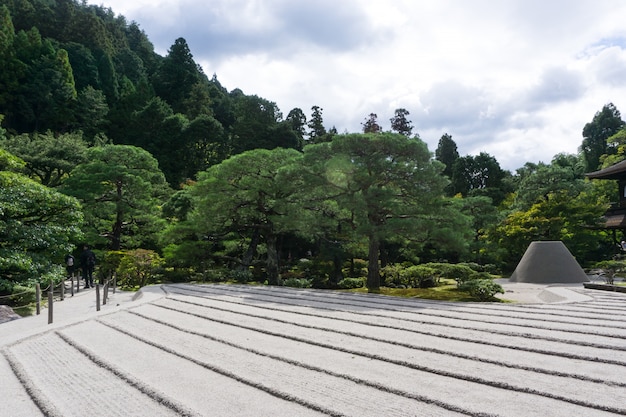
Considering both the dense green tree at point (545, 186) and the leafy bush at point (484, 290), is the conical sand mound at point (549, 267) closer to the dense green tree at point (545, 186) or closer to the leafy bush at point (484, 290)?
the leafy bush at point (484, 290)

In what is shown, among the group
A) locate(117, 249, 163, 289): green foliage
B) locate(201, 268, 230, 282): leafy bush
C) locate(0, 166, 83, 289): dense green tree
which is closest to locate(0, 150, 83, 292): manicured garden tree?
locate(0, 166, 83, 289): dense green tree

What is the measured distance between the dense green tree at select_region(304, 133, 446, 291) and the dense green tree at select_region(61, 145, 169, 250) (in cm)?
1000

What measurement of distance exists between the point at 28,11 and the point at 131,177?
41.6 metres

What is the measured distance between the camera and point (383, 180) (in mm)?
11953

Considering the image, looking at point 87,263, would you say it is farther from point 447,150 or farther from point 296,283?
point 447,150

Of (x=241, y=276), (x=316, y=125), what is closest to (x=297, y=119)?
(x=316, y=125)

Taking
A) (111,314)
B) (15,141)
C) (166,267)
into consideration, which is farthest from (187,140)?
(111,314)

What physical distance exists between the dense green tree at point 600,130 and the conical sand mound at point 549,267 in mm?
25684

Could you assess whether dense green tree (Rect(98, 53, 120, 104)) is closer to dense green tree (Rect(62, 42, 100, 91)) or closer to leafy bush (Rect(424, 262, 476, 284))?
dense green tree (Rect(62, 42, 100, 91))

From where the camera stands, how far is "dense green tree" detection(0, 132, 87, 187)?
22.8m

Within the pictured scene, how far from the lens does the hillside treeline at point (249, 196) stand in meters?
11.3

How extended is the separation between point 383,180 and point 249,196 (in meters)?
4.57

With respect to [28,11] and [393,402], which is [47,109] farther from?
[393,402]

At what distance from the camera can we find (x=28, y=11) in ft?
151
